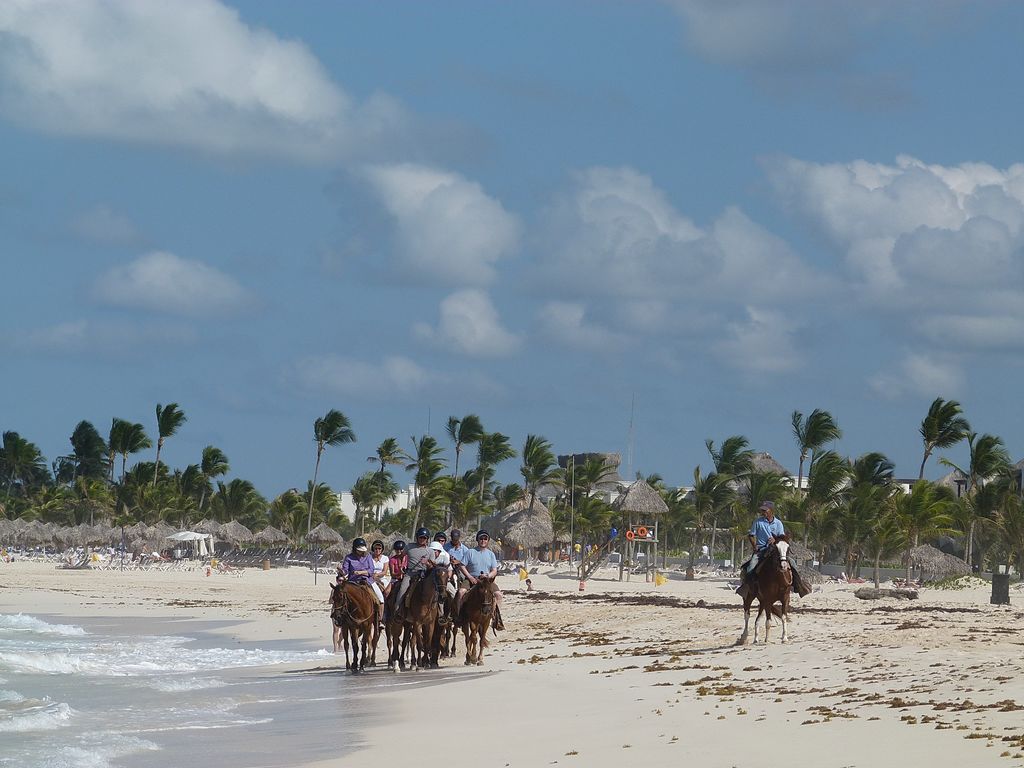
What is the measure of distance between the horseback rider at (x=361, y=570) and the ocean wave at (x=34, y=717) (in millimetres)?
3956

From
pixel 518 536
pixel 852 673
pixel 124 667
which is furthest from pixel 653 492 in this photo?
pixel 852 673

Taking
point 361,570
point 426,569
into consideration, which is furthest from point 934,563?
point 426,569

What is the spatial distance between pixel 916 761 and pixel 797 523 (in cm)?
4311

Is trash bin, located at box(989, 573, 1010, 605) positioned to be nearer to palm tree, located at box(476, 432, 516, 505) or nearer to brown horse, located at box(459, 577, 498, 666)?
brown horse, located at box(459, 577, 498, 666)

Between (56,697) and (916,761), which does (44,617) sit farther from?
(916,761)

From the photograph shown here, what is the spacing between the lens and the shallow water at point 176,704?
11969 mm

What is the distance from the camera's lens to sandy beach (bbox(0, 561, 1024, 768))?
30.9 feet

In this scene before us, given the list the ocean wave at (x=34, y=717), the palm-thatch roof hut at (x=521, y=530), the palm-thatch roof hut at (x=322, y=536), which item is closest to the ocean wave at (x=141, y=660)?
the ocean wave at (x=34, y=717)

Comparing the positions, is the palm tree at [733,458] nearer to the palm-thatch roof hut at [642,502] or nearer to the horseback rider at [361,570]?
the palm-thatch roof hut at [642,502]

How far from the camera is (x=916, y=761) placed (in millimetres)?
8258

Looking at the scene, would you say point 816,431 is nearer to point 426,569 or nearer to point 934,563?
point 934,563

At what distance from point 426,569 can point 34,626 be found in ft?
61.2

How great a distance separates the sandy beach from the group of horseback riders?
3.07 feet

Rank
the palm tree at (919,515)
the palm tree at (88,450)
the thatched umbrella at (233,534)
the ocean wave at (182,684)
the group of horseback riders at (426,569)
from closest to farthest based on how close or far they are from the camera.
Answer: the group of horseback riders at (426,569)
the ocean wave at (182,684)
the palm tree at (919,515)
the thatched umbrella at (233,534)
the palm tree at (88,450)
